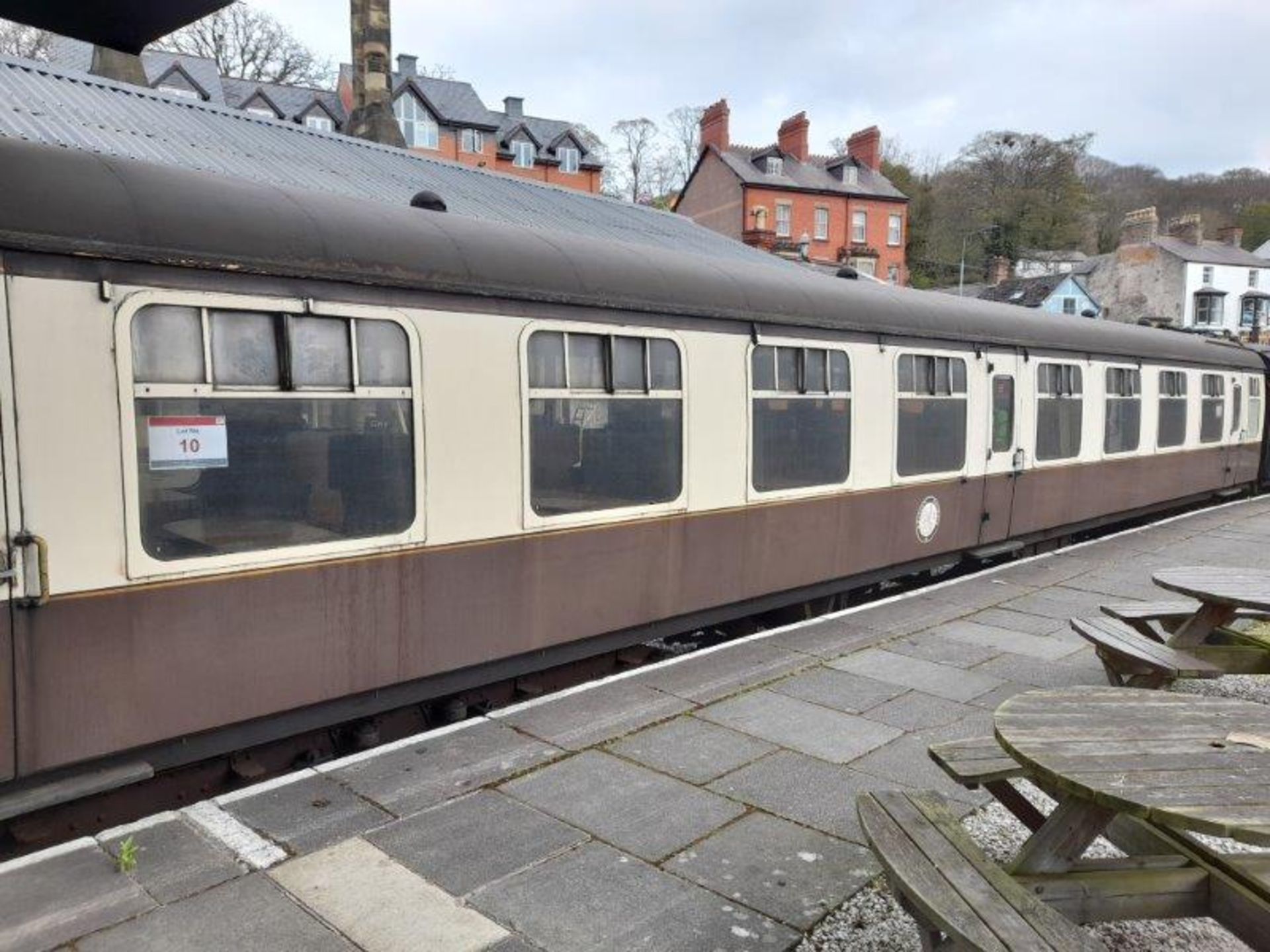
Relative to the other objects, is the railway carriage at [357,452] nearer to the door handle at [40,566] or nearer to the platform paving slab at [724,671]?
the door handle at [40,566]

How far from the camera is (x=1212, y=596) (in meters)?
4.93

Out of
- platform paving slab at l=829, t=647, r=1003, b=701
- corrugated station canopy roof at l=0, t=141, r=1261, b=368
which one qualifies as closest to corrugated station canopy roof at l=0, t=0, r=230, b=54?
corrugated station canopy roof at l=0, t=141, r=1261, b=368

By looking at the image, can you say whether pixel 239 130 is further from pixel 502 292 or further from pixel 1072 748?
pixel 1072 748

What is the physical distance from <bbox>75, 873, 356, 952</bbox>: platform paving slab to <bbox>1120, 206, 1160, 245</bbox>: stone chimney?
55664 mm

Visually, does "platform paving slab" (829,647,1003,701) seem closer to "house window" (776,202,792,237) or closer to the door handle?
the door handle

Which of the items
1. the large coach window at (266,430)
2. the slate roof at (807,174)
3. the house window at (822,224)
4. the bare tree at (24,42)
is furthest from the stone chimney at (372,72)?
the house window at (822,224)

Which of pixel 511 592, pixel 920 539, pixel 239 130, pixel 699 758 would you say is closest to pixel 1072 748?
pixel 699 758

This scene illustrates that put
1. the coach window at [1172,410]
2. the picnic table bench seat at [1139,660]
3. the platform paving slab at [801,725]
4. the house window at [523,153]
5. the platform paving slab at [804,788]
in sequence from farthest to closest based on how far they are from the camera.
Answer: the house window at [523,153]
the coach window at [1172,410]
the picnic table bench seat at [1139,660]
the platform paving slab at [801,725]
the platform paving slab at [804,788]

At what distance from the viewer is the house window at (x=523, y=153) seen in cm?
4359

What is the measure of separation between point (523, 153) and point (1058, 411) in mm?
38800

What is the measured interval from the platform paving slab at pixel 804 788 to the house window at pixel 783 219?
39498 millimetres

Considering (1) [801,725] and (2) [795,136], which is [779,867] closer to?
(1) [801,725]

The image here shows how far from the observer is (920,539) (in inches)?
316

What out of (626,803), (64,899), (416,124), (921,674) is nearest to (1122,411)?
(921,674)
